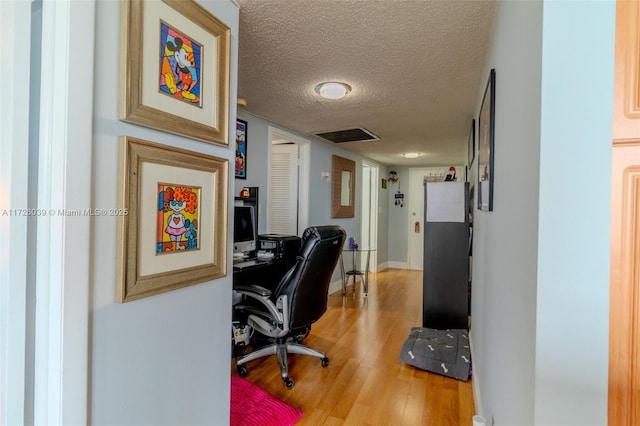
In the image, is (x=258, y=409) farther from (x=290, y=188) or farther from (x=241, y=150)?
(x=290, y=188)

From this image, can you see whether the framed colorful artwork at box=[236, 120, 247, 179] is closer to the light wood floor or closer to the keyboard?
the keyboard

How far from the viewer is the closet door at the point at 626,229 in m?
0.65

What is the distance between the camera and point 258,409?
1789 millimetres

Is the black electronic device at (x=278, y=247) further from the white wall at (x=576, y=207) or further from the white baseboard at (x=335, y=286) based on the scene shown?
the white wall at (x=576, y=207)

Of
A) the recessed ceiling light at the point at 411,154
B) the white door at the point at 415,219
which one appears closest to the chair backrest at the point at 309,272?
the recessed ceiling light at the point at 411,154

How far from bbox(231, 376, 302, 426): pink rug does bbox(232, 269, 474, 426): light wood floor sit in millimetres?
90

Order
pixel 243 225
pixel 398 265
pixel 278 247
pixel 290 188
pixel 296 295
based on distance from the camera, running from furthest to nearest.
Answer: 1. pixel 398 265
2. pixel 290 188
3. pixel 278 247
4. pixel 243 225
5. pixel 296 295

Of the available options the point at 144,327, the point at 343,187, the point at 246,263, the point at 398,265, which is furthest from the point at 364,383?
the point at 398,265

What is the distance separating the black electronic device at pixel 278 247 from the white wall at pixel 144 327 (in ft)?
4.23

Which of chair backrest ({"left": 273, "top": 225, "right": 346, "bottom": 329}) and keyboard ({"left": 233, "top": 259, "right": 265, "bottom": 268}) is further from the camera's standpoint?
keyboard ({"left": 233, "top": 259, "right": 265, "bottom": 268})

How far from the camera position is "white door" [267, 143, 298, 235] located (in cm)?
393

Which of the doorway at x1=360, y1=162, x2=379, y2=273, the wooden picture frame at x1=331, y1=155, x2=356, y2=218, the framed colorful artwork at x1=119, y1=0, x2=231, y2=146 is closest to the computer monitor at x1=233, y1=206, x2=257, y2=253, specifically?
the framed colorful artwork at x1=119, y1=0, x2=231, y2=146

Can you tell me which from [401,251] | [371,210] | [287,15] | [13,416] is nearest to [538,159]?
[287,15]

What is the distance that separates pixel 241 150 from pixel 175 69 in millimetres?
1810
